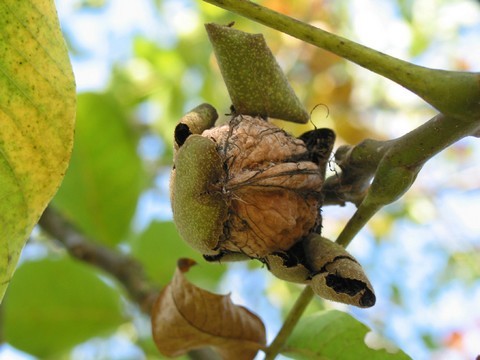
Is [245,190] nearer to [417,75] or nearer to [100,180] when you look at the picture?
[417,75]

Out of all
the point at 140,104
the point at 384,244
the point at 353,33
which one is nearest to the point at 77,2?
the point at 140,104

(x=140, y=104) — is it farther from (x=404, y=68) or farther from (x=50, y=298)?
(x=404, y=68)

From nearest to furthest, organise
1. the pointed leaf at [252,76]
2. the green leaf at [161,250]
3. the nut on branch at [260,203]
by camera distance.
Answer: the nut on branch at [260,203] → the pointed leaf at [252,76] → the green leaf at [161,250]

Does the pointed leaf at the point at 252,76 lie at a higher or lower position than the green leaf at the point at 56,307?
higher

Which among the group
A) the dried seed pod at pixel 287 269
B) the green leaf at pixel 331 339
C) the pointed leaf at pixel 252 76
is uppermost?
the pointed leaf at pixel 252 76

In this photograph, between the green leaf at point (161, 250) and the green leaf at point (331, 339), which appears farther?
the green leaf at point (161, 250)

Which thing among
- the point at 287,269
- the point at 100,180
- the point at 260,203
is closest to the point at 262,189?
the point at 260,203

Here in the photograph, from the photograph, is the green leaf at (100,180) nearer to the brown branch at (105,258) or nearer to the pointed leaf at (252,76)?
the brown branch at (105,258)

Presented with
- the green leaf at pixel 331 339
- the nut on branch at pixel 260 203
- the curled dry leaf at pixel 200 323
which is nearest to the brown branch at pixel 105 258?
the curled dry leaf at pixel 200 323
